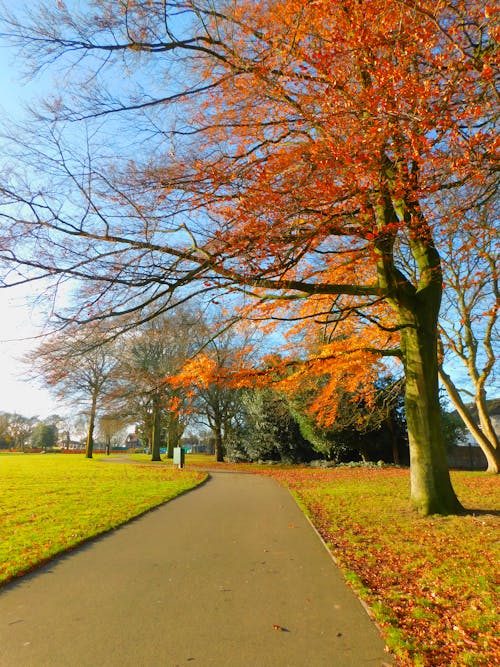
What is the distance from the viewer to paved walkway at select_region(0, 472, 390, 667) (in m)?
3.26

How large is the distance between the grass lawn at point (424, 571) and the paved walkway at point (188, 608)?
310 mm

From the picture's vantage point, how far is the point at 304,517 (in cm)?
898

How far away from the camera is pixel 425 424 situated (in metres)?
8.47

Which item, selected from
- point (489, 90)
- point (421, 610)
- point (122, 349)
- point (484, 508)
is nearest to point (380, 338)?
point (484, 508)

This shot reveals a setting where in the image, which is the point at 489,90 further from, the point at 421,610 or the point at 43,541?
the point at 43,541

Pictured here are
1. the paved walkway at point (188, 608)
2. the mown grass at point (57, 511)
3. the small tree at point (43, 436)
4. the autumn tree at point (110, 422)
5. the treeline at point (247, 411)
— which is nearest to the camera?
the paved walkway at point (188, 608)

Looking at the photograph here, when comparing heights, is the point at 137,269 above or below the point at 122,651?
above

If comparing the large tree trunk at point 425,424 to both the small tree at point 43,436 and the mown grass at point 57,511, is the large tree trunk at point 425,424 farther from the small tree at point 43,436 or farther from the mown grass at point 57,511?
the small tree at point 43,436

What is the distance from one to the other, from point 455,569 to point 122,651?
160 inches

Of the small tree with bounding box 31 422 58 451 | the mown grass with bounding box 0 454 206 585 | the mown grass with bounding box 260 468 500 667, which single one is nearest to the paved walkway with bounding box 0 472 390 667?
the mown grass with bounding box 260 468 500 667

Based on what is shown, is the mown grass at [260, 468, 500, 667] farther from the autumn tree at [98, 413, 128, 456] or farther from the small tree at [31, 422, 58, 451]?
the small tree at [31, 422, 58, 451]

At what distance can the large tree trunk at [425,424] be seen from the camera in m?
8.28

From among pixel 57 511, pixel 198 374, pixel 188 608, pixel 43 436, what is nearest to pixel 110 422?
pixel 57 511

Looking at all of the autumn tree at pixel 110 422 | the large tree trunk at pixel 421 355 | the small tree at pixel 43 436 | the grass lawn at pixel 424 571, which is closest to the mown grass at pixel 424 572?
the grass lawn at pixel 424 571
